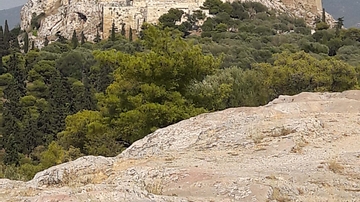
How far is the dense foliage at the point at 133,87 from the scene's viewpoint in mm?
15031

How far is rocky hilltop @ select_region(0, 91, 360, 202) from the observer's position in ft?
15.2

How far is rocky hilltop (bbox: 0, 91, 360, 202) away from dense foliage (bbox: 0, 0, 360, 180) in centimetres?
554

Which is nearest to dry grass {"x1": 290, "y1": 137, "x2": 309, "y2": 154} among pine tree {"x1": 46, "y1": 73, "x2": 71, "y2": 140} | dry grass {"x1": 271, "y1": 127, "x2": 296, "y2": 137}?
dry grass {"x1": 271, "y1": 127, "x2": 296, "y2": 137}

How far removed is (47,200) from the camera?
12.8 feet

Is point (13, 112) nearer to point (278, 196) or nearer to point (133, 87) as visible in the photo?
point (133, 87)

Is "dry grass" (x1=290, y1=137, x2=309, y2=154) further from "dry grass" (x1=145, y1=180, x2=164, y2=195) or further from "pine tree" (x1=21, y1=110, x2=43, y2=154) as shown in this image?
"pine tree" (x1=21, y1=110, x2=43, y2=154)

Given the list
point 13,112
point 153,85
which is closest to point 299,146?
point 153,85

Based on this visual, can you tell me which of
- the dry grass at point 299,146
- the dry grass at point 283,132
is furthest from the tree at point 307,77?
the dry grass at point 299,146

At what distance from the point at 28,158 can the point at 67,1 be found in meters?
48.7

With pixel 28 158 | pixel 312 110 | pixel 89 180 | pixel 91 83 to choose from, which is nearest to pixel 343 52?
pixel 91 83

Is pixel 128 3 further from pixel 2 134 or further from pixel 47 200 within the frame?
pixel 47 200

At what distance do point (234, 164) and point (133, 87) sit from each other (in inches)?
388

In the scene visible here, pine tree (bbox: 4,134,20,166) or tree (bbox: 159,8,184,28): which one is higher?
pine tree (bbox: 4,134,20,166)

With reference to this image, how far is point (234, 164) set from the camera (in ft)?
19.7
